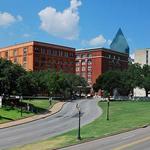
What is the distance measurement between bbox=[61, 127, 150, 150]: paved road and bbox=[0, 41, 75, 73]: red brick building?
434 feet

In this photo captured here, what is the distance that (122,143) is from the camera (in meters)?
37.7

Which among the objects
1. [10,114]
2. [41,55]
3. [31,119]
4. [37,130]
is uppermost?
[41,55]

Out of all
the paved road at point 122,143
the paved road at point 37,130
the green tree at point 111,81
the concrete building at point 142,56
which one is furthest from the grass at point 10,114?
the concrete building at point 142,56

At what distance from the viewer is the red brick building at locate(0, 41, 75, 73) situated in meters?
175

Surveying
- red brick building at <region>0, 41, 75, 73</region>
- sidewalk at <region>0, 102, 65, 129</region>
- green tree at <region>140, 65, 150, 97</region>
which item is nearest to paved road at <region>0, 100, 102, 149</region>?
sidewalk at <region>0, 102, 65, 129</region>

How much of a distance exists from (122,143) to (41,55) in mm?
141560

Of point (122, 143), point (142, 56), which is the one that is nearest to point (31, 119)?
point (122, 143)

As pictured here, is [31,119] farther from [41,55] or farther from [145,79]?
[41,55]

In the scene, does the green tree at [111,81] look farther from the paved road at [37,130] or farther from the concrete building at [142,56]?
the paved road at [37,130]

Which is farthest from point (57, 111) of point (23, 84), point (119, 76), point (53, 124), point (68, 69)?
point (68, 69)

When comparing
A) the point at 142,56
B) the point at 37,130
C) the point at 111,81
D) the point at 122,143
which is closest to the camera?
the point at 122,143

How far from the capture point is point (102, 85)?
501 ft

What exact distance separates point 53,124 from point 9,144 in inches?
802

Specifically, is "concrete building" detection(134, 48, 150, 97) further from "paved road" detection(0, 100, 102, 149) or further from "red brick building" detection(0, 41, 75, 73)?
"paved road" detection(0, 100, 102, 149)
